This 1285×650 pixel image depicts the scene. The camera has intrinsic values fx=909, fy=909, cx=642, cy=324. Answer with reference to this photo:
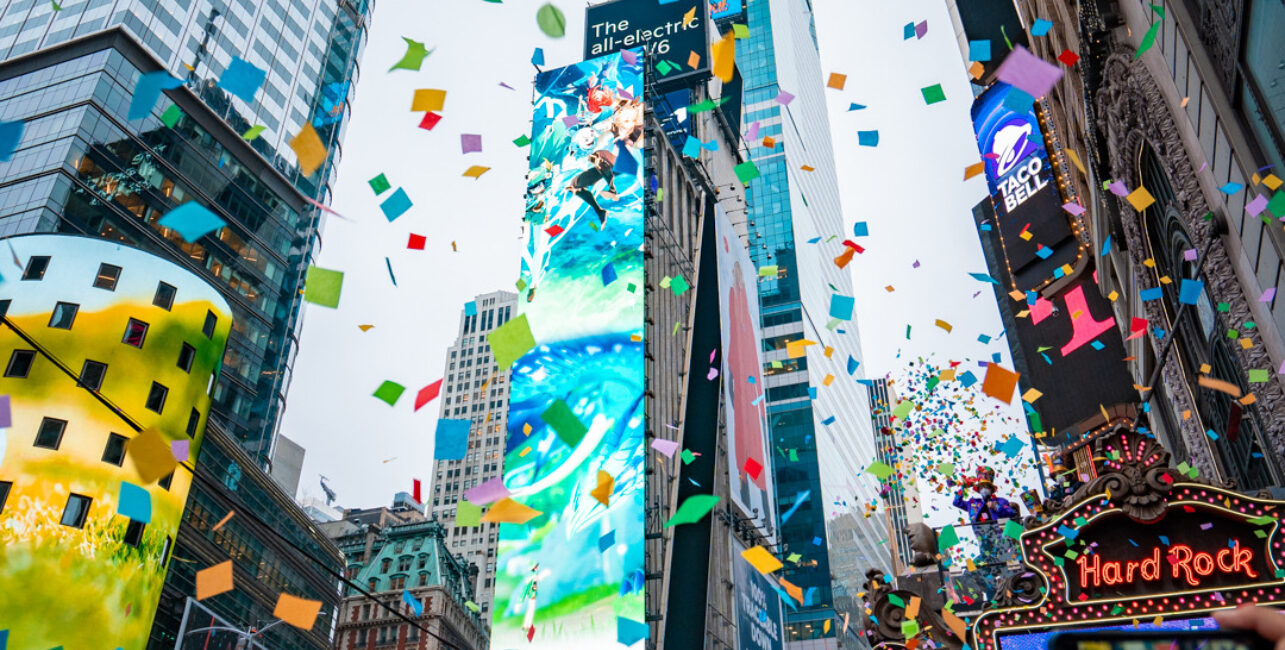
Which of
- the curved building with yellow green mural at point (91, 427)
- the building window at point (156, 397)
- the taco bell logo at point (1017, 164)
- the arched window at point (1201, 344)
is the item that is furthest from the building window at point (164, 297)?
the arched window at point (1201, 344)

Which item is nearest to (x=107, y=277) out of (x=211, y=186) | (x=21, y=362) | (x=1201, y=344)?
(x=21, y=362)

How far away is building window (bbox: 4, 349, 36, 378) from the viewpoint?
90.5 feet

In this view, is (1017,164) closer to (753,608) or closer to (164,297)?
(164,297)

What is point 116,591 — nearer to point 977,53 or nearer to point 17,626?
point 17,626

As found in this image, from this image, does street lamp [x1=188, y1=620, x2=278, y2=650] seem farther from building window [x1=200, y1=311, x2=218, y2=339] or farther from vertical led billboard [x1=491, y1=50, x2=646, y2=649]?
building window [x1=200, y1=311, x2=218, y2=339]

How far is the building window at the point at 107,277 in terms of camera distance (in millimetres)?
30281

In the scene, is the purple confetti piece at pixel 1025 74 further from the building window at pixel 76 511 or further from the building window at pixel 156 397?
the building window at pixel 156 397

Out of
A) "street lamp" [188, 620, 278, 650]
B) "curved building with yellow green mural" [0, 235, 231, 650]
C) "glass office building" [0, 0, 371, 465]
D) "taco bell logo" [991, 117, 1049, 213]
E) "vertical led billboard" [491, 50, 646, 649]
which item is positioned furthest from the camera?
"glass office building" [0, 0, 371, 465]

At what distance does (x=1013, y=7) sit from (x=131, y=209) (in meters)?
46.4

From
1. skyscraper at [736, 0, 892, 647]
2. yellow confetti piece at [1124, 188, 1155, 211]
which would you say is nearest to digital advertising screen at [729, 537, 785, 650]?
skyscraper at [736, 0, 892, 647]

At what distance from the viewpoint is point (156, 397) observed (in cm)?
2997

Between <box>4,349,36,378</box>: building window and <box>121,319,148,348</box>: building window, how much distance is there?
8.50 feet

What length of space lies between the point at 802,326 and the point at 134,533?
2922 inches

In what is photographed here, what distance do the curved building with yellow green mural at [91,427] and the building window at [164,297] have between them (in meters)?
0.04
